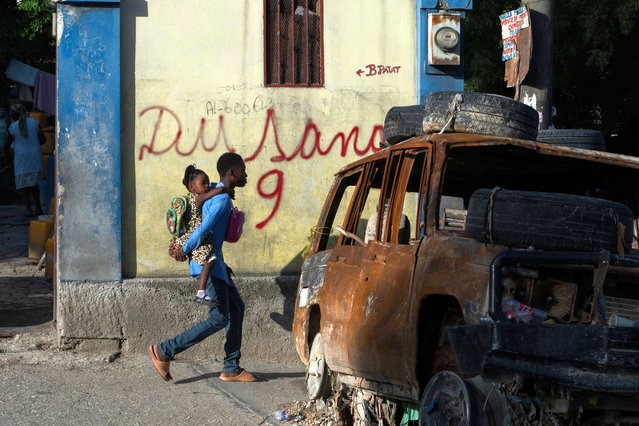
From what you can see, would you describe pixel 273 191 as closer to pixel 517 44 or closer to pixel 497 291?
pixel 517 44

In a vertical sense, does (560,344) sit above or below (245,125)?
below

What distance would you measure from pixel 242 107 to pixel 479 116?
12.5 ft

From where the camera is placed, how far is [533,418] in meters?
4.47

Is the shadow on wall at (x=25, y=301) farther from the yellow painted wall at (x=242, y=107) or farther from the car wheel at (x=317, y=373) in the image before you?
the car wheel at (x=317, y=373)

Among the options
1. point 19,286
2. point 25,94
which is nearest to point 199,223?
point 19,286

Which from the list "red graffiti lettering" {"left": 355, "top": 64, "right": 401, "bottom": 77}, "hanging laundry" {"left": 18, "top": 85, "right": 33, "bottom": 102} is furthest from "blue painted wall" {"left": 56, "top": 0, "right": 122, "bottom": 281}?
"hanging laundry" {"left": 18, "top": 85, "right": 33, "bottom": 102}

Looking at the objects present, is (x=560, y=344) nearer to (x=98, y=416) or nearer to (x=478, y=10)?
(x=98, y=416)

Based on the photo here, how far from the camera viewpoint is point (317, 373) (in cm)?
670

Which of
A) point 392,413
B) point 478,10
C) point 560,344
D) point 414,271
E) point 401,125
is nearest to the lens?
point 560,344

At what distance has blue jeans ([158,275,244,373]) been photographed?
7.77 m

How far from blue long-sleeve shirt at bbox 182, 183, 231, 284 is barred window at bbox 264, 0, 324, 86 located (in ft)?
5.51

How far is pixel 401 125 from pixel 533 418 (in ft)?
8.52

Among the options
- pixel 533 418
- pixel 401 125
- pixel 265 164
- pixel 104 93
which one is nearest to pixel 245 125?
pixel 265 164

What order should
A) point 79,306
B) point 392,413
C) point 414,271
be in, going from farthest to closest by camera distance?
point 79,306 < point 392,413 < point 414,271
